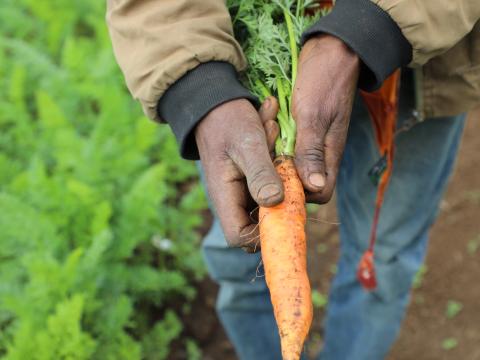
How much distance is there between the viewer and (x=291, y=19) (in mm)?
1899

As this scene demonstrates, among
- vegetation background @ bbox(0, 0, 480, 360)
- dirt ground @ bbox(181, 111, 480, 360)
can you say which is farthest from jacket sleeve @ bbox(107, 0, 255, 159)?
dirt ground @ bbox(181, 111, 480, 360)

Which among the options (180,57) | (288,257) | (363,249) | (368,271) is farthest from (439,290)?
(180,57)

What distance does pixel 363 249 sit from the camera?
2498mm

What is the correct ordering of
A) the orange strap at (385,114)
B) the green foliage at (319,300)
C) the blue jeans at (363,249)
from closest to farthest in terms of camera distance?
the orange strap at (385,114) < the blue jeans at (363,249) < the green foliage at (319,300)

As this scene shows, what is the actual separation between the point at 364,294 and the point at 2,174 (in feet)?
7.10

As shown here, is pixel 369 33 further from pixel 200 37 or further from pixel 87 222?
pixel 87 222

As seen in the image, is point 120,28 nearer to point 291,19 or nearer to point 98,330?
point 291,19

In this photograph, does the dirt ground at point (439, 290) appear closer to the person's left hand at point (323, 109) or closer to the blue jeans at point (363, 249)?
the blue jeans at point (363, 249)

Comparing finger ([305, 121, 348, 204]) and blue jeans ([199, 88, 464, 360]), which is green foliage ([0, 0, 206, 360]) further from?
finger ([305, 121, 348, 204])

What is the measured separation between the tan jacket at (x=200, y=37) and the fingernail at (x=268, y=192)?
0.42 meters

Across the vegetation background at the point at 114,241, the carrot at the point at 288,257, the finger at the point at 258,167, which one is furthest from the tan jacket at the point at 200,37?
the vegetation background at the point at 114,241

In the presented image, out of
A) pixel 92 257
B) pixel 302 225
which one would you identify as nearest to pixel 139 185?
pixel 92 257

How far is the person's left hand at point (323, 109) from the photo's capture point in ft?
5.10

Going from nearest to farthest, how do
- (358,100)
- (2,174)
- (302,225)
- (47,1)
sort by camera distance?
(302,225) → (358,100) → (2,174) → (47,1)
